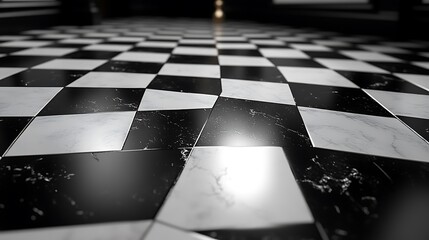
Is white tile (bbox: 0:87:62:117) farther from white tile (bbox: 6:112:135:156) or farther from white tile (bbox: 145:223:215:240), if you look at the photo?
white tile (bbox: 145:223:215:240)

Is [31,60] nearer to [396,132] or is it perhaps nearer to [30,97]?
[30,97]

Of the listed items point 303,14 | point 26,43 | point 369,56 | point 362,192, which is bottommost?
point 362,192

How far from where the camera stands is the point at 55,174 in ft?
1.79

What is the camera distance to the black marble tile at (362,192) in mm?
429

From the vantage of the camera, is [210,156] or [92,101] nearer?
[210,156]

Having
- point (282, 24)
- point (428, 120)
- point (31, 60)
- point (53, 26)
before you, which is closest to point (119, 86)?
point (31, 60)

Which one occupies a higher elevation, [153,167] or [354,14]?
[354,14]

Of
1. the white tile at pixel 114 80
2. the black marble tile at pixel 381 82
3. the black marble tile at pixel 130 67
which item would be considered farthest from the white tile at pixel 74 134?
the black marble tile at pixel 381 82

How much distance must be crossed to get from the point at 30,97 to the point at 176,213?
81cm

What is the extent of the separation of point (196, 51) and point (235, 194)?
5.45 feet

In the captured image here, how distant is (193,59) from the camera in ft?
5.66

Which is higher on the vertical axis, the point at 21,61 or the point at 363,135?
the point at 21,61

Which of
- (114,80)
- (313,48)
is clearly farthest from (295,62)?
(114,80)

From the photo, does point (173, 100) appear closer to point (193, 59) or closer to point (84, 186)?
point (84, 186)
